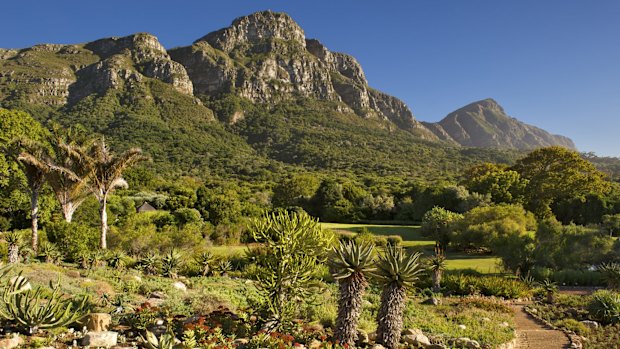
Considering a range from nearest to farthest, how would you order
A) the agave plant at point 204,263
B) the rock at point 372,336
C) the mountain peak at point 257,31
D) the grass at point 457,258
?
the rock at point 372,336 < the agave plant at point 204,263 < the grass at point 457,258 < the mountain peak at point 257,31

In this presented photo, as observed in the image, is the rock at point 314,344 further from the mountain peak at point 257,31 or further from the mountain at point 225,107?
the mountain peak at point 257,31

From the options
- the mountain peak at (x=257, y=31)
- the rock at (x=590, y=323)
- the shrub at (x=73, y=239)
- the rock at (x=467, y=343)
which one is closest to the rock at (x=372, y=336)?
the rock at (x=467, y=343)

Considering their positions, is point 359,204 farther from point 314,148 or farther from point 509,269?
point 314,148

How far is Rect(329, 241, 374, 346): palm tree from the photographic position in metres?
8.02

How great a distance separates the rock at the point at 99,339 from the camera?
21.1ft

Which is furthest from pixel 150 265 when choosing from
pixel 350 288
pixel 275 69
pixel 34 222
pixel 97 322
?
pixel 275 69

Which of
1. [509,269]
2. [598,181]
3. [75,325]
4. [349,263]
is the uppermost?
[598,181]

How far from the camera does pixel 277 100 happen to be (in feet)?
443

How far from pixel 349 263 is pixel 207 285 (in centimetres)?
758

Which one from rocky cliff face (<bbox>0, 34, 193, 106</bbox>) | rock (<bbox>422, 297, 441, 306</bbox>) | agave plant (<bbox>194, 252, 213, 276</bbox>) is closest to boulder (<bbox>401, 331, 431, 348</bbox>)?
rock (<bbox>422, 297, 441, 306</bbox>)

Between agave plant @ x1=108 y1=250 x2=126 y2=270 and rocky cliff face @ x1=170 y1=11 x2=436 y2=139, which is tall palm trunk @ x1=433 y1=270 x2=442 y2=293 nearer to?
agave plant @ x1=108 y1=250 x2=126 y2=270

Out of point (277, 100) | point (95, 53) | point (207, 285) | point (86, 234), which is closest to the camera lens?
point (207, 285)

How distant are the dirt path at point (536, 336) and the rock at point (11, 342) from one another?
1124cm

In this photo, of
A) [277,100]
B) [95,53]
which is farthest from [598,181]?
[95,53]
